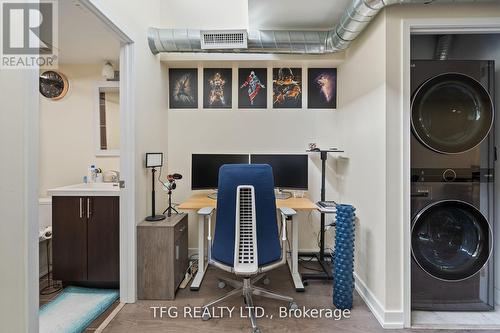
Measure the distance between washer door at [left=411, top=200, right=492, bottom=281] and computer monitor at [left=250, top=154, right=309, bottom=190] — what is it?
3.73 ft

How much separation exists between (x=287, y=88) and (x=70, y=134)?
8.56 feet

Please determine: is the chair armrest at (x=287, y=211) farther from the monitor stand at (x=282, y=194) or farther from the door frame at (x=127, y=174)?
the door frame at (x=127, y=174)

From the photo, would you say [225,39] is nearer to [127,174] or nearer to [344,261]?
[127,174]

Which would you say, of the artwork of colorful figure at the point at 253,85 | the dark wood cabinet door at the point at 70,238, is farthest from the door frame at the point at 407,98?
the dark wood cabinet door at the point at 70,238

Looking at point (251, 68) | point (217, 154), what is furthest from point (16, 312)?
point (251, 68)

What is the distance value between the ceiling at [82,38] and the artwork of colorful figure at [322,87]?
2.06 metres

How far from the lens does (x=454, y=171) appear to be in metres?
1.81

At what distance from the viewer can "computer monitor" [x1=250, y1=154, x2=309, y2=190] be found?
8.54 ft

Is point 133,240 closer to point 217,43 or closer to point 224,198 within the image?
point 224,198

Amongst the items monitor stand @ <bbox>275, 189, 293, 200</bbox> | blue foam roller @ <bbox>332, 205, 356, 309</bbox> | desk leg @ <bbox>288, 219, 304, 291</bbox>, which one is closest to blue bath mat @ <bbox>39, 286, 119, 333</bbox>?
desk leg @ <bbox>288, 219, 304, 291</bbox>

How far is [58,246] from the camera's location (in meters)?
2.14

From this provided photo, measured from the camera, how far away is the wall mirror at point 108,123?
2785 millimetres

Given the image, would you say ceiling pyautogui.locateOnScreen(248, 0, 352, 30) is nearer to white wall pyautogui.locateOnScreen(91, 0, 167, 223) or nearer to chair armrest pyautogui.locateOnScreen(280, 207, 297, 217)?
white wall pyautogui.locateOnScreen(91, 0, 167, 223)

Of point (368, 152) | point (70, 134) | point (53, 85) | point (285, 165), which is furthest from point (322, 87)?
point (53, 85)
